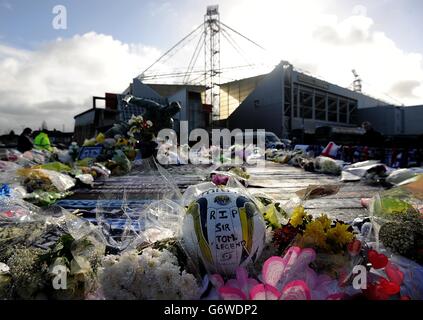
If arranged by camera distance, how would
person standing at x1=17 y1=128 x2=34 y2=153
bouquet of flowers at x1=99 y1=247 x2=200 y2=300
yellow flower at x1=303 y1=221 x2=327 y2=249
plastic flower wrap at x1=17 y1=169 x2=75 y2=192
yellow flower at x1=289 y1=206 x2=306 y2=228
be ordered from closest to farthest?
1. bouquet of flowers at x1=99 y1=247 x2=200 y2=300
2. yellow flower at x1=303 y1=221 x2=327 y2=249
3. yellow flower at x1=289 y1=206 x2=306 y2=228
4. plastic flower wrap at x1=17 y1=169 x2=75 y2=192
5. person standing at x1=17 y1=128 x2=34 y2=153

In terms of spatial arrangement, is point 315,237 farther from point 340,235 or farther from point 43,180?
point 43,180

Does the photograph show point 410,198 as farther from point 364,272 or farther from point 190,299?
point 190,299

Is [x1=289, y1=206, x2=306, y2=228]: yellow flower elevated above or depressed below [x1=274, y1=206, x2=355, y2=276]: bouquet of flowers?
above

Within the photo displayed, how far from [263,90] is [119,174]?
37.9 meters

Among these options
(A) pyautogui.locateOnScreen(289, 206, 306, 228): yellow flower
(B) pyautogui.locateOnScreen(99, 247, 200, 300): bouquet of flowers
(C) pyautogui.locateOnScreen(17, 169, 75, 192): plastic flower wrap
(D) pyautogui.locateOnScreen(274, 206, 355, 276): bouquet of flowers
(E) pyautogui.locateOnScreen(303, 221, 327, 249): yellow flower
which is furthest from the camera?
(C) pyautogui.locateOnScreen(17, 169, 75, 192): plastic flower wrap

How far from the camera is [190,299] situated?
1.95 m

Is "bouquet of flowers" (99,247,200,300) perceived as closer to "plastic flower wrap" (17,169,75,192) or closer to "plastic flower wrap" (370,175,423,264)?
"plastic flower wrap" (370,175,423,264)

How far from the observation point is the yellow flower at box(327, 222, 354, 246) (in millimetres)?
2404

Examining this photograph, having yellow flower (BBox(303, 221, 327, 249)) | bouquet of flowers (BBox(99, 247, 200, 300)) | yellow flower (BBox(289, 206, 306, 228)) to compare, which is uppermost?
yellow flower (BBox(289, 206, 306, 228))

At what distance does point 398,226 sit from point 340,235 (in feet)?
1.55

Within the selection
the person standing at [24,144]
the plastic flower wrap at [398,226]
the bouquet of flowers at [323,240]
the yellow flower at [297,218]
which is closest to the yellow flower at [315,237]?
the bouquet of flowers at [323,240]

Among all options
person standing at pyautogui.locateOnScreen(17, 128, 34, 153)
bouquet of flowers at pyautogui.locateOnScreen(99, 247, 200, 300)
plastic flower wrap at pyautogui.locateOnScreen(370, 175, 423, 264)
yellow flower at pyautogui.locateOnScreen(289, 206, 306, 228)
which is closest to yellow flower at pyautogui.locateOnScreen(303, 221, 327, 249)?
yellow flower at pyautogui.locateOnScreen(289, 206, 306, 228)

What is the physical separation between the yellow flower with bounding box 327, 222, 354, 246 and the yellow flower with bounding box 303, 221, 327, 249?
0.06 metres
